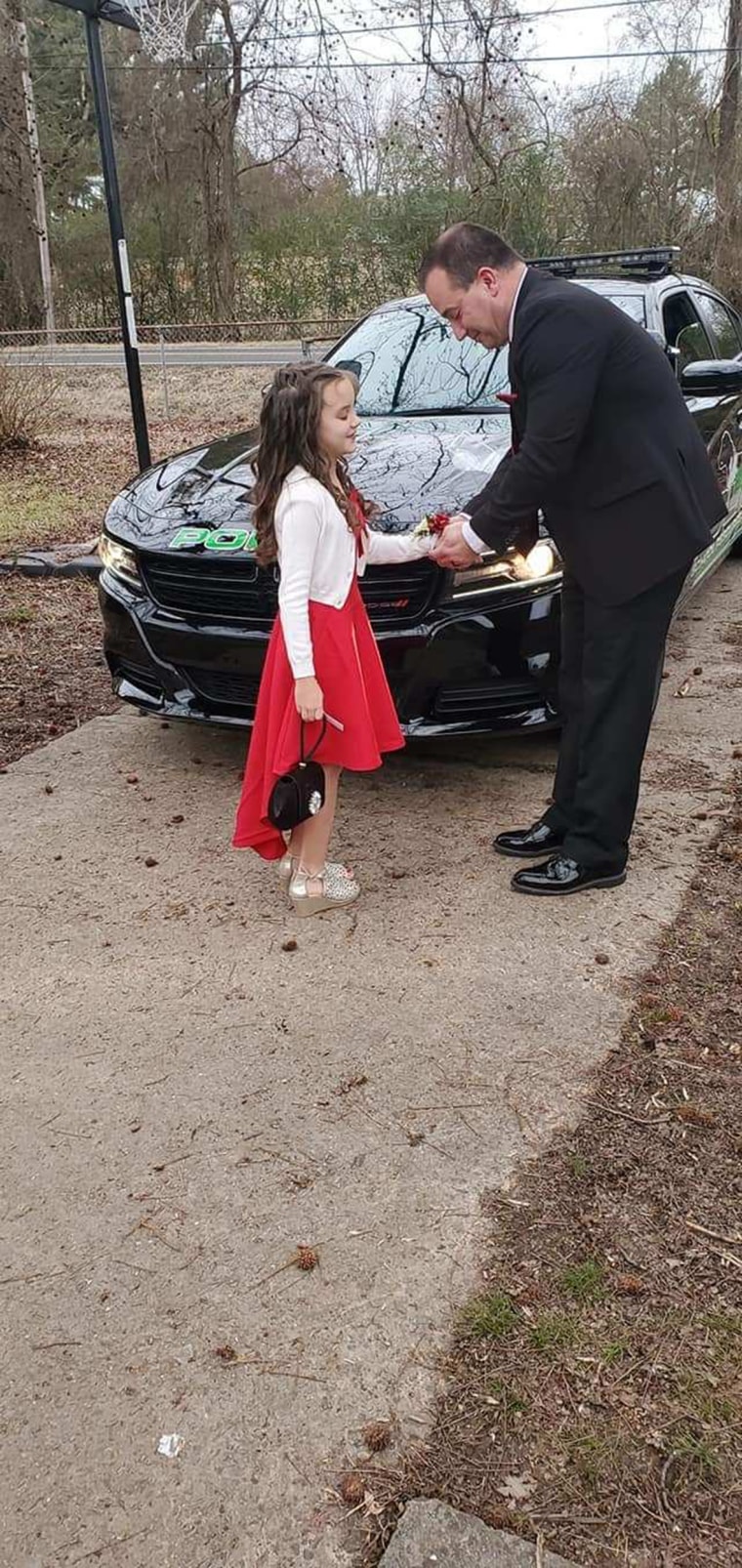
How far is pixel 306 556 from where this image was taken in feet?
9.82

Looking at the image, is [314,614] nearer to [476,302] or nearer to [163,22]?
[476,302]

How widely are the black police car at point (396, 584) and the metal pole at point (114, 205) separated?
2.58 meters

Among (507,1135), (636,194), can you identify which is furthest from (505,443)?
(636,194)

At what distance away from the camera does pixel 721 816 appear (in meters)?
3.99

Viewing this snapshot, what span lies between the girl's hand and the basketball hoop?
574 centimetres

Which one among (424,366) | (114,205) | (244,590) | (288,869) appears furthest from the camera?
(114,205)

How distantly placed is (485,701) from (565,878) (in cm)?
67

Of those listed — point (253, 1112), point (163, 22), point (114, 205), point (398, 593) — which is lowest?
point (253, 1112)

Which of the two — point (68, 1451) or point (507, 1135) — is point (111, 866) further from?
point (68, 1451)

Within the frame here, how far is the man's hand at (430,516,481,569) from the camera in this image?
326cm

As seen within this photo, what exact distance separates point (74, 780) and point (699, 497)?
262cm

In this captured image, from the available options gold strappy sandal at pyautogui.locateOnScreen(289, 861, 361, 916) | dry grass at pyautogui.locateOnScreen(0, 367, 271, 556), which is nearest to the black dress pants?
gold strappy sandal at pyautogui.locateOnScreen(289, 861, 361, 916)

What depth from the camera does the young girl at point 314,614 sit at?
299 cm

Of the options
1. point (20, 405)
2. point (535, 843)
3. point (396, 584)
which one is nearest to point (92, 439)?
point (20, 405)
